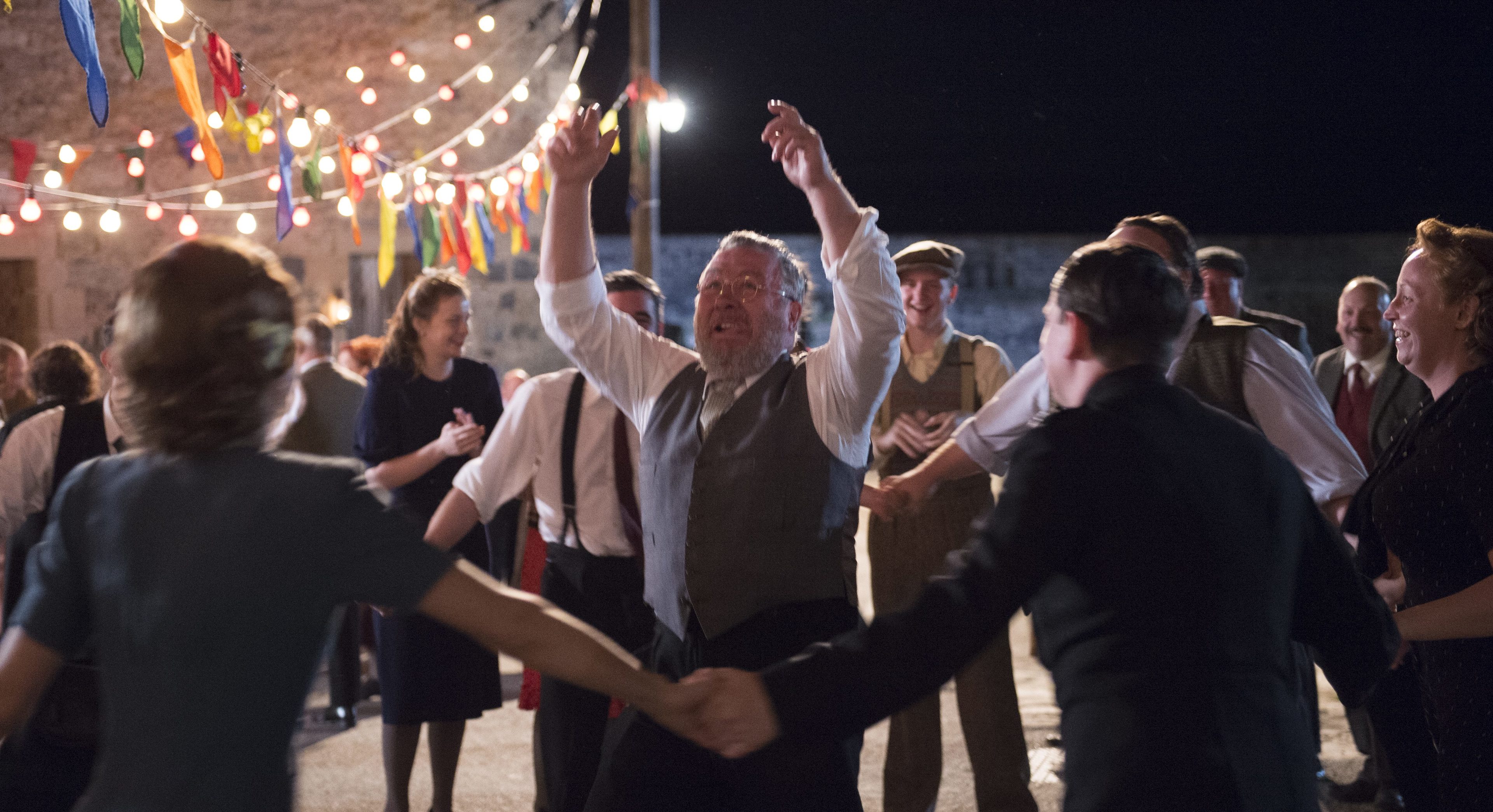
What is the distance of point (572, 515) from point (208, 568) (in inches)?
82.9

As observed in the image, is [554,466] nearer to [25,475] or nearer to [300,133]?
[25,475]

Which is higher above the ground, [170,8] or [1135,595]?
[170,8]

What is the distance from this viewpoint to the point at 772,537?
2.59 m

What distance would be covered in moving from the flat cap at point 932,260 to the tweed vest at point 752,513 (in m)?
1.99

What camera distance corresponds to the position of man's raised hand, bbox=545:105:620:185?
2738 mm

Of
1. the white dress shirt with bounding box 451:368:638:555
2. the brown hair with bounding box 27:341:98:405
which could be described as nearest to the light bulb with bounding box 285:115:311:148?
the brown hair with bounding box 27:341:98:405

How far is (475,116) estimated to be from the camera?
1106cm

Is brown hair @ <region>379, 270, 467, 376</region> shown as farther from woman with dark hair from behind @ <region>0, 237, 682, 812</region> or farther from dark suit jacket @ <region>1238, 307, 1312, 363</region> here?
dark suit jacket @ <region>1238, 307, 1312, 363</region>

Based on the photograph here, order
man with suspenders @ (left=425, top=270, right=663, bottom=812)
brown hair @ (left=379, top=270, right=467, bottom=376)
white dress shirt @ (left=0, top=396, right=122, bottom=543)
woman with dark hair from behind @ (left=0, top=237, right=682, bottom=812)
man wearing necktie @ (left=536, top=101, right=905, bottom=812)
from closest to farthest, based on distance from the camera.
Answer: woman with dark hair from behind @ (left=0, top=237, right=682, bottom=812), man wearing necktie @ (left=536, top=101, right=905, bottom=812), white dress shirt @ (left=0, top=396, right=122, bottom=543), man with suspenders @ (left=425, top=270, right=663, bottom=812), brown hair @ (left=379, top=270, right=467, bottom=376)

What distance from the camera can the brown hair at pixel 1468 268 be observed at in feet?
8.43

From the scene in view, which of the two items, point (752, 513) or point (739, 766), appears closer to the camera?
point (739, 766)

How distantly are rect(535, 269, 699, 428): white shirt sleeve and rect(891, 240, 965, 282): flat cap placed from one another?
5.85 feet

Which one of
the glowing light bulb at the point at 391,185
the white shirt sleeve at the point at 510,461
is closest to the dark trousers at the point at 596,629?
the white shirt sleeve at the point at 510,461

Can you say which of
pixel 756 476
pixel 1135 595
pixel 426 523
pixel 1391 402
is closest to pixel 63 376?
pixel 426 523
